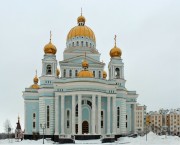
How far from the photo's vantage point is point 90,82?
4297 cm

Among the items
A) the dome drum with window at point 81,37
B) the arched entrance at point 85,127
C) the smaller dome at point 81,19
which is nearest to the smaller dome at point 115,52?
the dome drum with window at point 81,37

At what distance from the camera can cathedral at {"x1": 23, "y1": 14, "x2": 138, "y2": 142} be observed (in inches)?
1700

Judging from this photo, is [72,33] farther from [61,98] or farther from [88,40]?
[61,98]

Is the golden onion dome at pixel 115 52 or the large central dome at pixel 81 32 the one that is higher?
the large central dome at pixel 81 32

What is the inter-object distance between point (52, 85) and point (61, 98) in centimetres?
329

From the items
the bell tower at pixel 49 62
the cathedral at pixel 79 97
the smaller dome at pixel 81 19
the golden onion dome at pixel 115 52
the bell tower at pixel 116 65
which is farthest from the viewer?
the smaller dome at pixel 81 19

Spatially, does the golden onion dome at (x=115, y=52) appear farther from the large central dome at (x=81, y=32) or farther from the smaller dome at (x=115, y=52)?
the large central dome at (x=81, y=32)

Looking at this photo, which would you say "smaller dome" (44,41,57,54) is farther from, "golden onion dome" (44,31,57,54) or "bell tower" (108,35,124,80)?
"bell tower" (108,35,124,80)

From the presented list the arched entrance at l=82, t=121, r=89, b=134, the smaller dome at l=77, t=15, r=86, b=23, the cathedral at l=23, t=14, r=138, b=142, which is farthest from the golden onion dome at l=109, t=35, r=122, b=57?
the arched entrance at l=82, t=121, r=89, b=134

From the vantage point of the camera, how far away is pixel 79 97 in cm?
4256

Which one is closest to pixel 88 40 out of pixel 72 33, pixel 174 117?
pixel 72 33

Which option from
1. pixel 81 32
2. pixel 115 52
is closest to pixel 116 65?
pixel 115 52

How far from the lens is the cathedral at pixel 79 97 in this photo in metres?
43.2

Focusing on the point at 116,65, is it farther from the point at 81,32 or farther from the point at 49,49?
the point at 49,49
